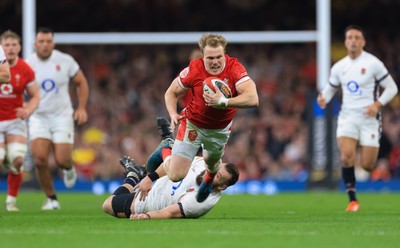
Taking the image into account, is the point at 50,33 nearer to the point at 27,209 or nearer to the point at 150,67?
the point at 27,209

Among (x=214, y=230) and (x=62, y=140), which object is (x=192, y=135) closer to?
(x=214, y=230)

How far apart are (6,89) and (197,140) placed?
3652 millimetres

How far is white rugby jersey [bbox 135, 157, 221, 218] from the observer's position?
1097cm

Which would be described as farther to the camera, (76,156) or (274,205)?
(76,156)

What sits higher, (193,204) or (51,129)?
(51,129)

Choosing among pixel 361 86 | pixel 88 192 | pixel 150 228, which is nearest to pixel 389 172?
pixel 88 192

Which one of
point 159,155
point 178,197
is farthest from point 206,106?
point 159,155

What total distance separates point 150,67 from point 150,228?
1597cm

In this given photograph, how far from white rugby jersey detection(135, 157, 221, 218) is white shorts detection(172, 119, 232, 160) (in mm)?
234

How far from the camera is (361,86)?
14.4 metres

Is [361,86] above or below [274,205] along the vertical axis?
above

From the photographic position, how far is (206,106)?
36.2ft

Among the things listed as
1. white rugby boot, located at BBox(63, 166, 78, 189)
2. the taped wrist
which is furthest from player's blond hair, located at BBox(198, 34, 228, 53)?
white rugby boot, located at BBox(63, 166, 78, 189)

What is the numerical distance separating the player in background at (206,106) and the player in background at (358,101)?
134 inches
